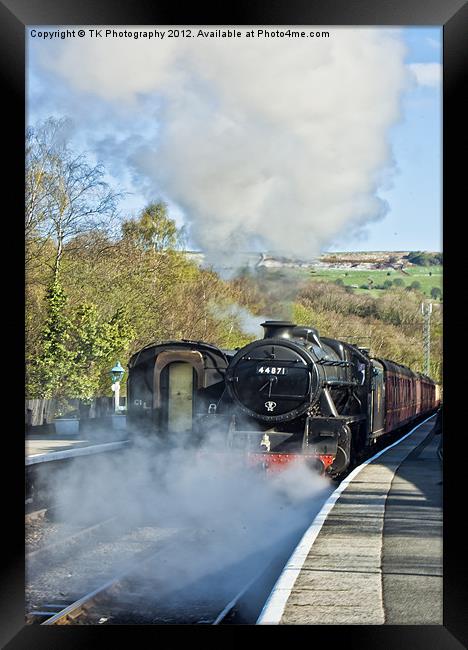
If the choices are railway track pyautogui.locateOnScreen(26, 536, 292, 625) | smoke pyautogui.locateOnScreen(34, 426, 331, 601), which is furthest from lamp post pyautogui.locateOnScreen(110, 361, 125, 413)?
railway track pyautogui.locateOnScreen(26, 536, 292, 625)

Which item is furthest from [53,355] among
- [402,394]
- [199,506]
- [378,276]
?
[402,394]

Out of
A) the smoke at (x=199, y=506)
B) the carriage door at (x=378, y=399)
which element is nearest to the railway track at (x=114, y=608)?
the smoke at (x=199, y=506)

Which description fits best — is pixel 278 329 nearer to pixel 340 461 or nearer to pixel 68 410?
pixel 340 461

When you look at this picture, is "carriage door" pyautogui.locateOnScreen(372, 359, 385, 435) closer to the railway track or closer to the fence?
the fence

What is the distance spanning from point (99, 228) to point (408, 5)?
25.7 feet

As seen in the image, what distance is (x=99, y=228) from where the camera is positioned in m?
11.9

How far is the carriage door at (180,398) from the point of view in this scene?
10289mm

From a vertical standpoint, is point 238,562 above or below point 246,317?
below

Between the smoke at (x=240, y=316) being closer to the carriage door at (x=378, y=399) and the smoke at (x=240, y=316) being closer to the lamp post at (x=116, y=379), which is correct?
the lamp post at (x=116, y=379)

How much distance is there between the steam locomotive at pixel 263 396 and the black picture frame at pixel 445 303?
494cm
